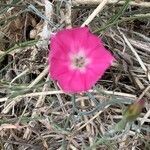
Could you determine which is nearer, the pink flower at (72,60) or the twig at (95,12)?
the pink flower at (72,60)

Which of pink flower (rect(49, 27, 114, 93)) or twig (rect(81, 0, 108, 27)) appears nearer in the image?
pink flower (rect(49, 27, 114, 93))

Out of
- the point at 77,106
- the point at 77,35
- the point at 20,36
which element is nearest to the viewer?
the point at 77,35

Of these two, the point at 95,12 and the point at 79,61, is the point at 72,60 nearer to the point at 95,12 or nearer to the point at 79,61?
the point at 79,61

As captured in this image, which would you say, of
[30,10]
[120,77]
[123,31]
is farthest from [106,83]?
[30,10]

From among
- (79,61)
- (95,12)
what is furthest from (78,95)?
(95,12)

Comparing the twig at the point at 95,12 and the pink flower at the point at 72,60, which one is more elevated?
the twig at the point at 95,12

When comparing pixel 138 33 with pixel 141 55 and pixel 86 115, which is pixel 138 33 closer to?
pixel 141 55

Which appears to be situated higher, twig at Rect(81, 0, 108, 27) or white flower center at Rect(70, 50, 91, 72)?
twig at Rect(81, 0, 108, 27)
